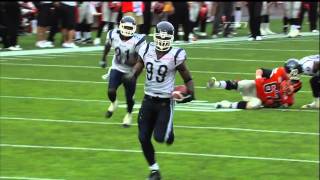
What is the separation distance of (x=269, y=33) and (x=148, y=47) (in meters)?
15.7

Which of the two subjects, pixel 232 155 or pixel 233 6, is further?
pixel 233 6

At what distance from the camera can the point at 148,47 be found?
8617mm

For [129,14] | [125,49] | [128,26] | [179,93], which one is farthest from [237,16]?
[179,93]

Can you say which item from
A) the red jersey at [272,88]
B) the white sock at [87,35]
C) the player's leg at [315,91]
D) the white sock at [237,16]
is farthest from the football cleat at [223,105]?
the white sock at [237,16]

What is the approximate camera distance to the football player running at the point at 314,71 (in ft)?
44.3

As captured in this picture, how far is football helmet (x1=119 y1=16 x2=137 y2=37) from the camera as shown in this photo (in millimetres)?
10211

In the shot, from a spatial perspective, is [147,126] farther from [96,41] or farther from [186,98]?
[96,41]

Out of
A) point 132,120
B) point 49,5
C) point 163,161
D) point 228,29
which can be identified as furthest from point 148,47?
point 228,29

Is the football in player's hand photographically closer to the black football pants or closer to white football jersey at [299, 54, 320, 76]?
the black football pants

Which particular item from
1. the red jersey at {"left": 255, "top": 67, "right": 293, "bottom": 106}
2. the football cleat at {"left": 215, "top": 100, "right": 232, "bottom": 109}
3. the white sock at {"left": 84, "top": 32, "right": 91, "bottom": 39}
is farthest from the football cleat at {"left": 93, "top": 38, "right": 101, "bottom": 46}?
the red jersey at {"left": 255, "top": 67, "right": 293, "bottom": 106}

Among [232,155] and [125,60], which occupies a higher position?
[125,60]

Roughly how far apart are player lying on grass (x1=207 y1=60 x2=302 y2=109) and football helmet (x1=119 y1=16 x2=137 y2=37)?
3384 mm

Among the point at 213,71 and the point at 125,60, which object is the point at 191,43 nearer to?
the point at 213,71

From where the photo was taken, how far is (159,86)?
8633 millimetres
